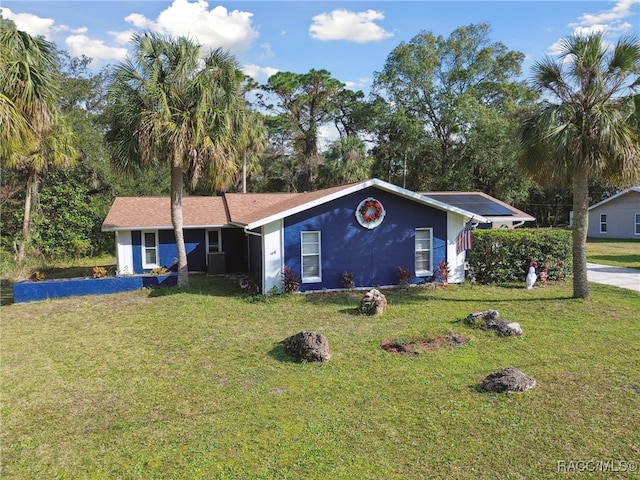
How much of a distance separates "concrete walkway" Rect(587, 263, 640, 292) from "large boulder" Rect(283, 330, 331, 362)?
1096 cm

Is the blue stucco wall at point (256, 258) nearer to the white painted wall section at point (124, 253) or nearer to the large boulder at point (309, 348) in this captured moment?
the white painted wall section at point (124, 253)

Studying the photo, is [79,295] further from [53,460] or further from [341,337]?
[53,460]

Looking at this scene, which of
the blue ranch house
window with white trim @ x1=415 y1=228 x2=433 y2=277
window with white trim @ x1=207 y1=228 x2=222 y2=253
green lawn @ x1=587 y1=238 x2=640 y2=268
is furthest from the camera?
green lawn @ x1=587 y1=238 x2=640 y2=268

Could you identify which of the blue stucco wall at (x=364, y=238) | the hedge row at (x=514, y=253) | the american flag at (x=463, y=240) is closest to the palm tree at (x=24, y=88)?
the blue stucco wall at (x=364, y=238)

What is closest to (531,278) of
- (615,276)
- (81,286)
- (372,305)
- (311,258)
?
(615,276)

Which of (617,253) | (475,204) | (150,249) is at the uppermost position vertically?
(475,204)

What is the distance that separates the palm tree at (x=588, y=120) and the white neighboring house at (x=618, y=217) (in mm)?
24335

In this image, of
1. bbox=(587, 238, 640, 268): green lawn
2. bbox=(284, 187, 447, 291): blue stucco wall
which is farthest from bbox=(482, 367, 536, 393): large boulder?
bbox=(587, 238, 640, 268): green lawn

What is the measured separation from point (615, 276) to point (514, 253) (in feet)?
13.8

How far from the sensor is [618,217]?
33.5 m

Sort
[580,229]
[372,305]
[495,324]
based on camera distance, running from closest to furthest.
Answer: [495,324] < [372,305] < [580,229]

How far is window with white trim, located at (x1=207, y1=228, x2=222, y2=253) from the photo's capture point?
19141 millimetres

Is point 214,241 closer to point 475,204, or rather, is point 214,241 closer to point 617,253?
point 475,204

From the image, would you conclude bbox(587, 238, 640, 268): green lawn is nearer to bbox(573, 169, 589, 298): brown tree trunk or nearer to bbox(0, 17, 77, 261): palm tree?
bbox(573, 169, 589, 298): brown tree trunk
